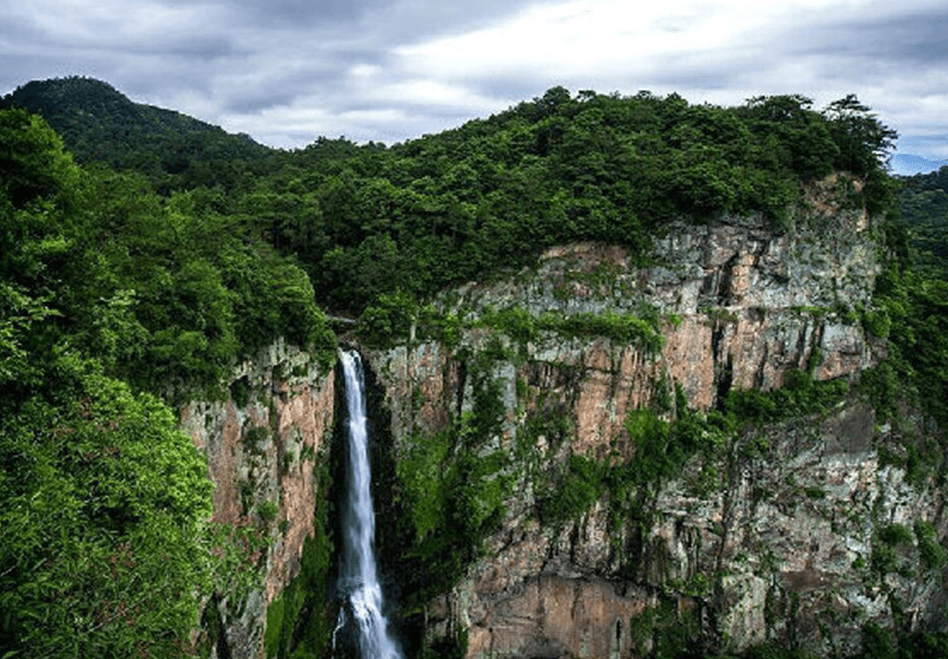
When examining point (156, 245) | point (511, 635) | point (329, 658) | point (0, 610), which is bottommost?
point (511, 635)

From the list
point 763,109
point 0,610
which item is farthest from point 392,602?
point 763,109

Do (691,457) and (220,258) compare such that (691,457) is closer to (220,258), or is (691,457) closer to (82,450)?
(220,258)

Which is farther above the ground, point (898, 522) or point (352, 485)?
point (352, 485)

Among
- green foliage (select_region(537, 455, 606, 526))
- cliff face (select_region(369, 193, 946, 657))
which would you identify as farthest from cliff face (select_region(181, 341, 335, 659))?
green foliage (select_region(537, 455, 606, 526))

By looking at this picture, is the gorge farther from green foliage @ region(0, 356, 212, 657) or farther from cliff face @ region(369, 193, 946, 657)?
green foliage @ region(0, 356, 212, 657)

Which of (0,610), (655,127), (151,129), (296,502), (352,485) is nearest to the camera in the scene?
(0,610)

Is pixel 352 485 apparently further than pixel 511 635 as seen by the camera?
No

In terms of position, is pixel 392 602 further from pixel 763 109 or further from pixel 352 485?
pixel 763 109
